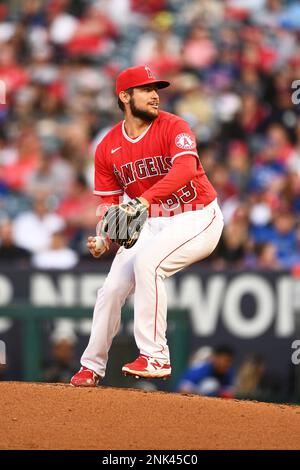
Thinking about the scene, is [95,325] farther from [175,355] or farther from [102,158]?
[175,355]

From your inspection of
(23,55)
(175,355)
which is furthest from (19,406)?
(23,55)

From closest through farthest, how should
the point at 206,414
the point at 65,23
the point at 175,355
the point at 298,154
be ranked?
the point at 206,414
the point at 175,355
the point at 298,154
the point at 65,23

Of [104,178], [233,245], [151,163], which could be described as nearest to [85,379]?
[104,178]

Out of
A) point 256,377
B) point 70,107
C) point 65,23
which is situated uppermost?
point 65,23

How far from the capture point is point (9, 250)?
40.0 ft

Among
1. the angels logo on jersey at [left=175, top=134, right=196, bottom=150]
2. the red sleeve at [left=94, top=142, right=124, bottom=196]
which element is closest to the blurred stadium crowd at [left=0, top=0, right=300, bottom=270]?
the red sleeve at [left=94, top=142, right=124, bottom=196]

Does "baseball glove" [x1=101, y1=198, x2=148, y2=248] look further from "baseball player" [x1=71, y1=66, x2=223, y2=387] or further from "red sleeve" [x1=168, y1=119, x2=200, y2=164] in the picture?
"red sleeve" [x1=168, y1=119, x2=200, y2=164]

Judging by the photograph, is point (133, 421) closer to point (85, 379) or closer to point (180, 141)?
point (85, 379)

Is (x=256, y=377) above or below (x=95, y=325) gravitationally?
below

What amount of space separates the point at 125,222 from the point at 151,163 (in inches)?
19.6

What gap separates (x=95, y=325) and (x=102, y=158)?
106 cm

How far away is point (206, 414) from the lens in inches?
275

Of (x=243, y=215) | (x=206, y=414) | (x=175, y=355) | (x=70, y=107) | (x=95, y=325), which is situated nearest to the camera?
(x=206, y=414)

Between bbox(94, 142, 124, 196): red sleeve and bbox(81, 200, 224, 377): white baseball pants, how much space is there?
12.5 inches
